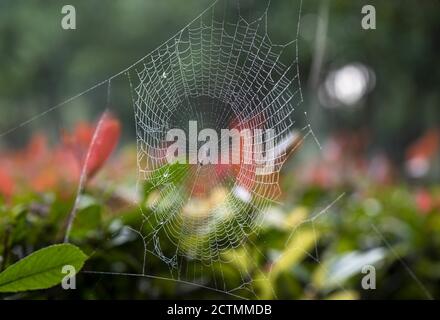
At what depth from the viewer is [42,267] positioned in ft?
2.48

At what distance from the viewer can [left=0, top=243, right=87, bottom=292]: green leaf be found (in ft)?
2.44

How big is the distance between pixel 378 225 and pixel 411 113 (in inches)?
437

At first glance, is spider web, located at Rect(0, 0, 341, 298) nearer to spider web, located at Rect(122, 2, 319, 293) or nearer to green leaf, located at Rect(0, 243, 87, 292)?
spider web, located at Rect(122, 2, 319, 293)

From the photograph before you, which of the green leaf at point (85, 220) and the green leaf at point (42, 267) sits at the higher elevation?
the green leaf at point (85, 220)

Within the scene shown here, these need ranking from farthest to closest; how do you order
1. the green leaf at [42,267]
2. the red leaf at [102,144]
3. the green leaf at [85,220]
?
the green leaf at [85,220] → the red leaf at [102,144] → the green leaf at [42,267]

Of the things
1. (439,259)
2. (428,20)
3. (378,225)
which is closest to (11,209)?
(378,225)

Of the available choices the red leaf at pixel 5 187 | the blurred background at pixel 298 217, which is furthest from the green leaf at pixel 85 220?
the red leaf at pixel 5 187

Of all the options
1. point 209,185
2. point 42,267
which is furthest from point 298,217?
point 42,267

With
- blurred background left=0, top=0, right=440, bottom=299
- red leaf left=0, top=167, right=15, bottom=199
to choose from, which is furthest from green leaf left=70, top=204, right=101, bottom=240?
red leaf left=0, top=167, right=15, bottom=199

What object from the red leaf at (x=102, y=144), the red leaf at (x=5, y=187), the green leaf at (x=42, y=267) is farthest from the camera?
the red leaf at (x=5, y=187)

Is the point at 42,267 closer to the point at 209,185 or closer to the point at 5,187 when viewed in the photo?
the point at 5,187

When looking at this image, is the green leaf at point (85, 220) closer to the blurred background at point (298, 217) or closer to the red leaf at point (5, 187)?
the blurred background at point (298, 217)

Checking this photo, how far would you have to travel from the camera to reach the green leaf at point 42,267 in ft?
2.44
